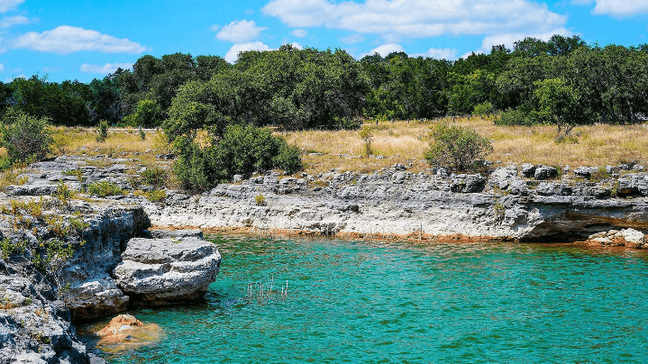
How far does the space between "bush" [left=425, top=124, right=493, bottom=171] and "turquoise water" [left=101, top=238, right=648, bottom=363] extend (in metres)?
9.89

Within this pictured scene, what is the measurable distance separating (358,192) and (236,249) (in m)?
10.8

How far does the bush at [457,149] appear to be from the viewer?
38.1 metres

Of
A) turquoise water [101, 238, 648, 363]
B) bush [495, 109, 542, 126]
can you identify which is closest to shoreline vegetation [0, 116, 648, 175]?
bush [495, 109, 542, 126]

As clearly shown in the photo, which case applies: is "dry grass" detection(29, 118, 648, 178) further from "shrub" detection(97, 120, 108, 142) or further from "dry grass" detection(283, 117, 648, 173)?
"shrub" detection(97, 120, 108, 142)

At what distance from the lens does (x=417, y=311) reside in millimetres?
20375

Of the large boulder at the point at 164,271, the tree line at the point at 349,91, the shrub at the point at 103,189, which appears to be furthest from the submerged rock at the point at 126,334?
the tree line at the point at 349,91

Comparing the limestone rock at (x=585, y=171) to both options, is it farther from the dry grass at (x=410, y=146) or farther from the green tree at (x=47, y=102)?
the green tree at (x=47, y=102)

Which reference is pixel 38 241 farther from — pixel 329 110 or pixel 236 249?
pixel 329 110

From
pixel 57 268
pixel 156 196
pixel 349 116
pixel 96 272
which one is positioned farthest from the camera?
pixel 349 116

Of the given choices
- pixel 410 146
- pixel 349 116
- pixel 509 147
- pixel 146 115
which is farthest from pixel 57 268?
pixel 146 115

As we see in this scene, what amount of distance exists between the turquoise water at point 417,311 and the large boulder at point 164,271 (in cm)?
71

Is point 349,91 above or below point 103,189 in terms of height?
above

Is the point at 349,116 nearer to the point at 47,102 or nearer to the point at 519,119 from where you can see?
the point at 519,119

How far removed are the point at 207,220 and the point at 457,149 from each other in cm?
2010
